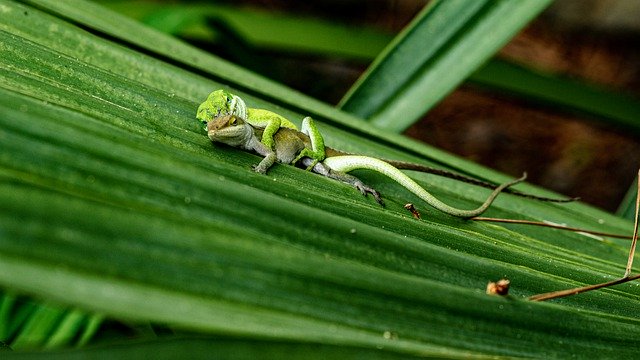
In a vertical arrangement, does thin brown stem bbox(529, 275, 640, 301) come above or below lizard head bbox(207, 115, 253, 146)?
below

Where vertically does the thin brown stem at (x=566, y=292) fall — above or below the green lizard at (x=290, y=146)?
below

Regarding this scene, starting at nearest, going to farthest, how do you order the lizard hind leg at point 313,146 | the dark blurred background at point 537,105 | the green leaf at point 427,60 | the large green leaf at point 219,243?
the large green leaf at point 219,243 < the lizard hind leg at point 313,146 < the green leaf at point 427,60 < the dark blurred background at point 537,105

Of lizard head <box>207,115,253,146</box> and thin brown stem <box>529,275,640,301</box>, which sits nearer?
thin brown stem <box>529,275,640,301</box>

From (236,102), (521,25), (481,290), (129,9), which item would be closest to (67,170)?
(481,290)

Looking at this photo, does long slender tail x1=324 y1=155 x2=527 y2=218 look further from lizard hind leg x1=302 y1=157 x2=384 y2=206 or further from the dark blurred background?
the dark blurred background

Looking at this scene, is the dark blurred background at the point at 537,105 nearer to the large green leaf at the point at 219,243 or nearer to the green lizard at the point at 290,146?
the green lizard at the point at 290,146

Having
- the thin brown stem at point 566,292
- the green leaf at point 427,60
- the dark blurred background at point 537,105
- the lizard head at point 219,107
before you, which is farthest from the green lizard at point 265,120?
the dark blurred background at point 537,105

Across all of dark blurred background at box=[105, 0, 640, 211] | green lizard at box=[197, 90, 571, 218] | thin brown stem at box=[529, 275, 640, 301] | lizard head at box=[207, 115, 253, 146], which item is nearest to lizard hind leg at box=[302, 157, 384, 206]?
green lizard at box=[197, 90, 571, 218]

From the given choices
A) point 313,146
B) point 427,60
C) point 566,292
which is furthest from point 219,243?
point 427,60
